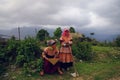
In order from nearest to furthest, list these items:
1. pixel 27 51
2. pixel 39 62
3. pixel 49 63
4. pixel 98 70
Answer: pixel 49 63
pixel 39 62
pixel 98 70
pixel 27 51

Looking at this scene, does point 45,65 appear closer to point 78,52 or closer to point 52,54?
point 52,54

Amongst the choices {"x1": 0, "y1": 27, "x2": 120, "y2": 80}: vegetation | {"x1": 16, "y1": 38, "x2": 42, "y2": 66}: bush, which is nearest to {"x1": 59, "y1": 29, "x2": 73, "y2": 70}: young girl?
{"x1": 0, "y1": 27, "x2": 120, "y2": 80}: vegetation

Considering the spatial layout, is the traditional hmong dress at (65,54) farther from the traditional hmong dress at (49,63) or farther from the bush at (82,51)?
the bush at (82,51)

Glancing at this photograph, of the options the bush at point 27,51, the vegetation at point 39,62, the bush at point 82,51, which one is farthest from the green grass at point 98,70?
the bush at point 27,51

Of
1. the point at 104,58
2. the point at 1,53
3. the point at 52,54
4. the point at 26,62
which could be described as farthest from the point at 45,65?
the point at 104,58

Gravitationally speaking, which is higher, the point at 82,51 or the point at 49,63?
the point at 82,51

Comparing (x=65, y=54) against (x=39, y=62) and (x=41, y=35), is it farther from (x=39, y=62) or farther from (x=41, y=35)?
(x=41, y=35)

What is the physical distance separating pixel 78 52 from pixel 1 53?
5097 millimetres

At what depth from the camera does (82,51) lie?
18266mm

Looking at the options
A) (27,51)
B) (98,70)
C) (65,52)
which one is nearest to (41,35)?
(27,51)

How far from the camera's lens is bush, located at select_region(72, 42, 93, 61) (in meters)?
18.1

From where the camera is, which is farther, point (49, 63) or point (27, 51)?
point (27, 51)

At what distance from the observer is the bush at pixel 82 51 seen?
18.1 m

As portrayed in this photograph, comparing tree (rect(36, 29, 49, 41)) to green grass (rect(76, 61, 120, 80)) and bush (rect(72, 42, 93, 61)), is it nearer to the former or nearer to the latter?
bush (rect(72, 42, 93, 61))
